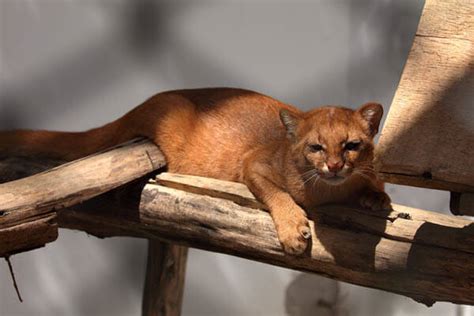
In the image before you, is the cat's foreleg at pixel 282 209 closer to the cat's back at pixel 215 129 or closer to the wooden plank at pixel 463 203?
the cat's back at pixel 215 129

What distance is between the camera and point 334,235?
295 centimetres

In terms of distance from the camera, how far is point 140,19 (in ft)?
12.4

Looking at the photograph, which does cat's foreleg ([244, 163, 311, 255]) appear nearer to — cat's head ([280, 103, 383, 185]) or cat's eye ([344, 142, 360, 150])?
cat's head ([280, 103, 383, 185])

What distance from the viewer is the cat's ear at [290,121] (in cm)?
325

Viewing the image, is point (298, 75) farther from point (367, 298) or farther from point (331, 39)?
point (367, 298)

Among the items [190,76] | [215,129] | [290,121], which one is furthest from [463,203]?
[190,76]

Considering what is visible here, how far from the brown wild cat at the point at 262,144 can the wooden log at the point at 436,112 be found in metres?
0.45

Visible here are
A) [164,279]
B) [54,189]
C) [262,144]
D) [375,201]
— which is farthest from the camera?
[164,279]

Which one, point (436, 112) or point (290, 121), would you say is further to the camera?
point (290, 121)

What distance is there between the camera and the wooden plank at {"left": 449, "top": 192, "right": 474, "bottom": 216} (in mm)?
2424

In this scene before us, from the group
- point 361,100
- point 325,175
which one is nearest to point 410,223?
point 325,175

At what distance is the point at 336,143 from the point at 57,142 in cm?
→ 124

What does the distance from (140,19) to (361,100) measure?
115cm

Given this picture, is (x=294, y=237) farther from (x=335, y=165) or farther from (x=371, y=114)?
(x=371, y=114)
